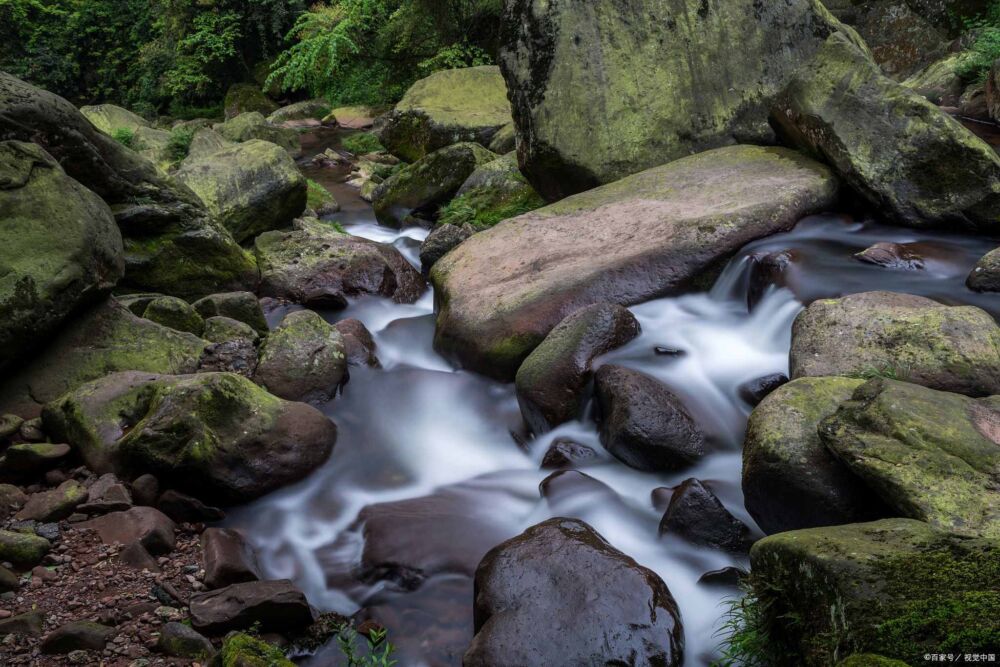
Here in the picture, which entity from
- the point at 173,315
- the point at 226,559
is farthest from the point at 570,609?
the point at 173,315

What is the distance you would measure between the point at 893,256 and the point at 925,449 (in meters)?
3.00

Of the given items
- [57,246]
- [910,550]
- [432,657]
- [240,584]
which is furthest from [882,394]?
[57,246]

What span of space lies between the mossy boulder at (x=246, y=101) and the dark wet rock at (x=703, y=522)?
19.9m

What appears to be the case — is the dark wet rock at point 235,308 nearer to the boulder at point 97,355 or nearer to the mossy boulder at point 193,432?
the boulder at point 97,355

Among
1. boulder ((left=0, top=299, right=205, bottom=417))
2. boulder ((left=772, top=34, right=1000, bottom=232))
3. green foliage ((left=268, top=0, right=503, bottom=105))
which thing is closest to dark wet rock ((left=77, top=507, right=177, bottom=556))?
boulder ((left=0, top=299, right=205, bottom=417))

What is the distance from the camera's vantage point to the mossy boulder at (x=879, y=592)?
2.46 meters

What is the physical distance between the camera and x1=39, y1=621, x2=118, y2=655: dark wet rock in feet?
10.4

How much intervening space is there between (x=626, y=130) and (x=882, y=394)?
5.20m

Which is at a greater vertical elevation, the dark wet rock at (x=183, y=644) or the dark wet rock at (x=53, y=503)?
the dark wet rock at (x=183, y=644)

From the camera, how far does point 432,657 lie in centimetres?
359

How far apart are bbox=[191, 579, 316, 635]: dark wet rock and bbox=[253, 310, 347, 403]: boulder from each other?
216cm

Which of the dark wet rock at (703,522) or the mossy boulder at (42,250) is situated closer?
the dark wet rock at (703,522)

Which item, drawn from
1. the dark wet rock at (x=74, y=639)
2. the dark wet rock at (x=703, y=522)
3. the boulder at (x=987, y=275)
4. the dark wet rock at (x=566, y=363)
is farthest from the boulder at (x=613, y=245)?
the dark wet rock at (x=74, y=639)

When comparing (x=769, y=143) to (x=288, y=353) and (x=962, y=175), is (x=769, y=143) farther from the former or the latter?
(x=288, y=353)
